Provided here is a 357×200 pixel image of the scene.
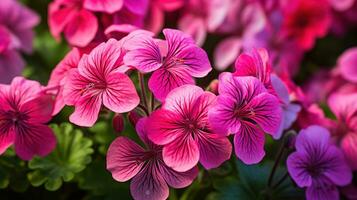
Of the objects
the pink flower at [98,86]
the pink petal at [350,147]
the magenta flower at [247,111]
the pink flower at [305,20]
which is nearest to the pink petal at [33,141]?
the pink flower at [98,86]

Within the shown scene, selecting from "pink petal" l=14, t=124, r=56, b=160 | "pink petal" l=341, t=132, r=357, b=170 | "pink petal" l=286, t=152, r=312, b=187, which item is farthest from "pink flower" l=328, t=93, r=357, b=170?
"pink petal" l=14, t=124, r=56, b=160

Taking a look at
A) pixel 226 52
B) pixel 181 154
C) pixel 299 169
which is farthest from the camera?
pixel 226 52

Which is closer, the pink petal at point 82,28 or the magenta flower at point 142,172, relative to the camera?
the magenta flower at point 142,172

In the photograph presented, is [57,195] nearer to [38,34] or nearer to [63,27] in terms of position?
[63,27]

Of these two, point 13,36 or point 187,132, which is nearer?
point 187,132

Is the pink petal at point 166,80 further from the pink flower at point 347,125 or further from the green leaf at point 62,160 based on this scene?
the pink flower at point 347,125

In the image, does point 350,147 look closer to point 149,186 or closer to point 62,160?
point 149,186

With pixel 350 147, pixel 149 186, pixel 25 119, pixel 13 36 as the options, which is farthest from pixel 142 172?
pixel 13 36

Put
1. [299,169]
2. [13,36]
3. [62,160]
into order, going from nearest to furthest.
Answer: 1. [299,169]
2. [62,160]
3. [13,36]
